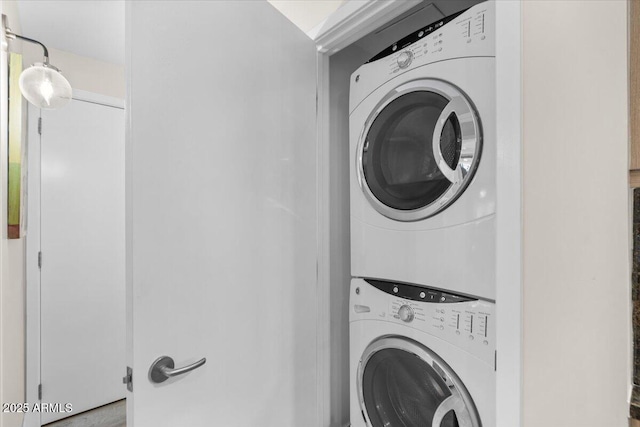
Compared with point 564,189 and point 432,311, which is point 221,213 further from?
point 564,189

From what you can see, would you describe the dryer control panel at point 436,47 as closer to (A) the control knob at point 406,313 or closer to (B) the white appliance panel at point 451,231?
(B) the white appliance panel at point 451,231

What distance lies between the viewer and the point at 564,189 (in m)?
0.68

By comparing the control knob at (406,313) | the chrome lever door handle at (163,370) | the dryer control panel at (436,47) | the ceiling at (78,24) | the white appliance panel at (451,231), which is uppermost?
the ceiling at (78,24)

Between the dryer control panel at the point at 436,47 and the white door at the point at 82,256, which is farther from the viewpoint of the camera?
the white door at the point at 82,256

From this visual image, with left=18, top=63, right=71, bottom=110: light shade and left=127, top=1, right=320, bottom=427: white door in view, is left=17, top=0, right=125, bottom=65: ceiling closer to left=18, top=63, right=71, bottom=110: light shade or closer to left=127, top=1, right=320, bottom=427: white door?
left=18, top=63, right=71, bottom=110: light shade

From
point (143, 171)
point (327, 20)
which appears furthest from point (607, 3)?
point (143, 171)

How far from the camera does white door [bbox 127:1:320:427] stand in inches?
30.5

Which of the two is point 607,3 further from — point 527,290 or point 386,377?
point 386,377

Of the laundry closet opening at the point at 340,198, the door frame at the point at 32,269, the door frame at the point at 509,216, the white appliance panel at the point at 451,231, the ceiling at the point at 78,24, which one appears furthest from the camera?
the door frame at the point at 32,269

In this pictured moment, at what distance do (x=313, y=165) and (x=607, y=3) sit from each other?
90cm

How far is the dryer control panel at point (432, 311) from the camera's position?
2.73 feet

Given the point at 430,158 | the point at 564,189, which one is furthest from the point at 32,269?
the point at 564,189

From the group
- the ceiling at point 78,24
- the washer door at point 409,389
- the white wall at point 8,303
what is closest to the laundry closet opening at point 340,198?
the washer door at point 409,389

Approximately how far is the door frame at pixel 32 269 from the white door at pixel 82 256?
0.04 meters
